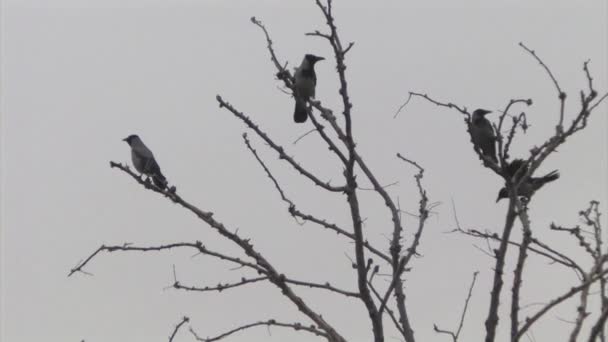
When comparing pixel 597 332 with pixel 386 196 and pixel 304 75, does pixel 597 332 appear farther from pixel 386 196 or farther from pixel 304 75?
pixel 304 75

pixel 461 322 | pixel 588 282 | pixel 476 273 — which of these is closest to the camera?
pixel 588 282

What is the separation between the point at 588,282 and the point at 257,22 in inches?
104

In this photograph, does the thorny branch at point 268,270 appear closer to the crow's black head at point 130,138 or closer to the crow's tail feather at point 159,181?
the crow's tail feather at point 159,181

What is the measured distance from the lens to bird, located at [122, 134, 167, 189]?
11672 millimetres

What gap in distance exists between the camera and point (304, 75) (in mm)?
11523

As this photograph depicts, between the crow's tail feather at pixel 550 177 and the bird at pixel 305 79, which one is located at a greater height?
the bird at pixel 305 79

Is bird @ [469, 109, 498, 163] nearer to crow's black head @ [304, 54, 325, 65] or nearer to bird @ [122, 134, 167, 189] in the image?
crow's black head @ [304, 54, 325, 65]

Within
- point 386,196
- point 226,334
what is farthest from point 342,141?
point 226,334

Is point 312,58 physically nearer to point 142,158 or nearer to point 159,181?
point 142,158

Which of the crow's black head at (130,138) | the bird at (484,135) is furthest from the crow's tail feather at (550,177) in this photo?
the crow's black head at (130,138)

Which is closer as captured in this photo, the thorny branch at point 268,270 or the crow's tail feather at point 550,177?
the thorny branch at point 268,270

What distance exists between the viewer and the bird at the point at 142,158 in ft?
38.3

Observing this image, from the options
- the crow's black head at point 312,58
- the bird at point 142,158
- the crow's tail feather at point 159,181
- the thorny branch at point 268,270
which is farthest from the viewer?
the crow's black head at point 312,58

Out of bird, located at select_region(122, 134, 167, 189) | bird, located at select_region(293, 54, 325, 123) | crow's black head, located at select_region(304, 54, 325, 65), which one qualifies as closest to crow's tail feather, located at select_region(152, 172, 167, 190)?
bird, located at select_region(122, 134, 167, 189)
